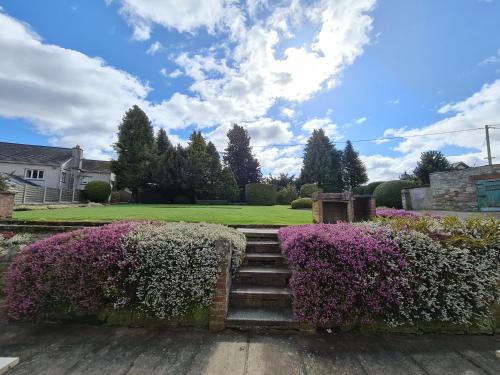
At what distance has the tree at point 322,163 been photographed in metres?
26.6

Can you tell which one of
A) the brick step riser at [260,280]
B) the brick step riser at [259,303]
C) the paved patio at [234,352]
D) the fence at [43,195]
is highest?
the fence at [43,195]

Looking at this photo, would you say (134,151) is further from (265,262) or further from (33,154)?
(265,262)

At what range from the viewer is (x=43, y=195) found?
16656mm

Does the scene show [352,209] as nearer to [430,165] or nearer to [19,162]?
[430,165]

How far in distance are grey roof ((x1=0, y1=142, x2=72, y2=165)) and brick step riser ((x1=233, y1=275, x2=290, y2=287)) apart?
87.6ft

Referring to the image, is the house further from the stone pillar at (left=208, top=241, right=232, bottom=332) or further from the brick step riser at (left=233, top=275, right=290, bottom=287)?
the stone pillar at (left=208, top=241, right=232, bottom=332)

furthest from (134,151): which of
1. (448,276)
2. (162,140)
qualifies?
(448,276)

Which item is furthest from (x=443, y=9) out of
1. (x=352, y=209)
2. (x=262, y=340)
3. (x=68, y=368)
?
(x=68, y=368)

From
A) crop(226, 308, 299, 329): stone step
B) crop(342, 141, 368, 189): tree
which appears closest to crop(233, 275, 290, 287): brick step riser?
crop(226, 308, 299, 329): stone step

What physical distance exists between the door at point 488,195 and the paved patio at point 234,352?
11.6 meters

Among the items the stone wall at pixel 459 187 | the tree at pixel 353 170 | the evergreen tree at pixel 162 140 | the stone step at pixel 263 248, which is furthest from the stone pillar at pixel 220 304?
the tree at pixel 353 170

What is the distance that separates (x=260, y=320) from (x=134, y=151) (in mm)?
23449

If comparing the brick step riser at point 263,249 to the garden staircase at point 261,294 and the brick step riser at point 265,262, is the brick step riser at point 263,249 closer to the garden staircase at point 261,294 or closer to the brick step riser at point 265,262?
the garden staircase at point 261,294

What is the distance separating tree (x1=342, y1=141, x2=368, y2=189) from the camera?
28.6 meters
